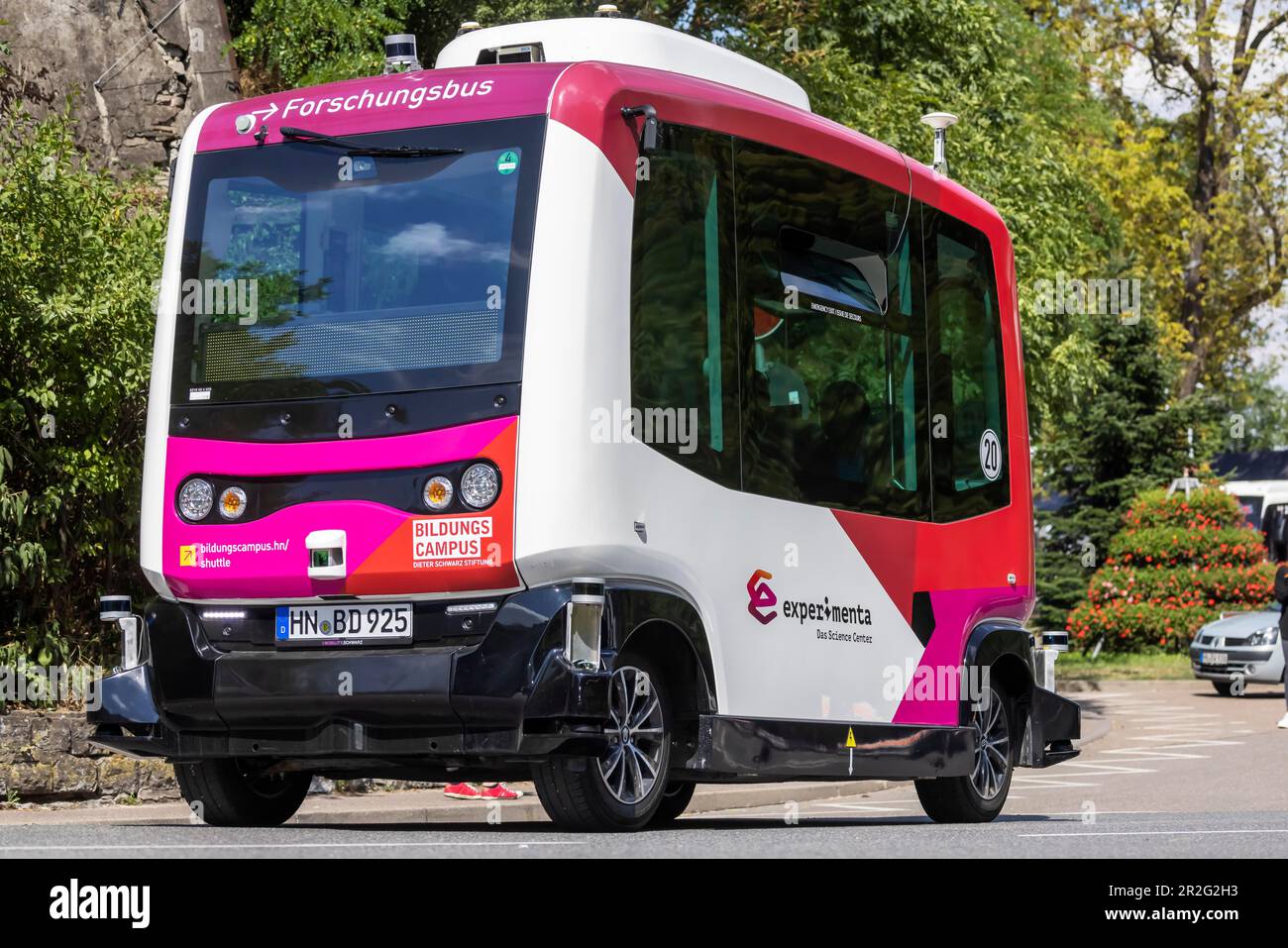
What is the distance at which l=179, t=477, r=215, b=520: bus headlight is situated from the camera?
9188 millimetres

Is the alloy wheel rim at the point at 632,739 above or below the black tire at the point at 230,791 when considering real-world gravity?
above

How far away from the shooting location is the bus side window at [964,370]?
38.6ft

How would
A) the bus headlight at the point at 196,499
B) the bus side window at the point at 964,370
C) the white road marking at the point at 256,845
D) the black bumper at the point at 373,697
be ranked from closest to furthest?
the white road marking at the point at 256,845 → the black bumper at the point at 373,697 → the bus headlight at the point at 196,499 → the bus side window at the point at 964,370

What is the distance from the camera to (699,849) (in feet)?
27.2

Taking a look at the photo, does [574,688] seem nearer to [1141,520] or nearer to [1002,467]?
[1002,467]

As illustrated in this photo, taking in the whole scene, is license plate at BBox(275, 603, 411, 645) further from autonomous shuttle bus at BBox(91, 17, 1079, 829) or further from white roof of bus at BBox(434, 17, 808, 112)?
white roof of bus at BBox(434, 17, 808, 112)

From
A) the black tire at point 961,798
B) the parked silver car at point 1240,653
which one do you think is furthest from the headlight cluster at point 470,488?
the parked silver car at point 1240,653

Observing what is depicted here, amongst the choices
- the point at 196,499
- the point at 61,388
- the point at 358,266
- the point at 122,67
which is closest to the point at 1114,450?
the point at 122,67

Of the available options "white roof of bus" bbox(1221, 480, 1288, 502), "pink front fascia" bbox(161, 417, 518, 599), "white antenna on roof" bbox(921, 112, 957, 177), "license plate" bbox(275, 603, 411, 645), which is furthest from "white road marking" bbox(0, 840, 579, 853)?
"white roof of bus" bbox(1221, 480, 1288, 502)

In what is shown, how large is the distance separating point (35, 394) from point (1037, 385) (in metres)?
13.4

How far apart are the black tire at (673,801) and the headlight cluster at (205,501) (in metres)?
3.50

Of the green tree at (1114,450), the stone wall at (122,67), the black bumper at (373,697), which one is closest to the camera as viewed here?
the black bumper at (373,697)

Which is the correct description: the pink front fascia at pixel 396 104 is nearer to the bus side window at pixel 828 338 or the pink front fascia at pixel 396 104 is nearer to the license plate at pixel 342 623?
the bus side window at pixel 828 338
